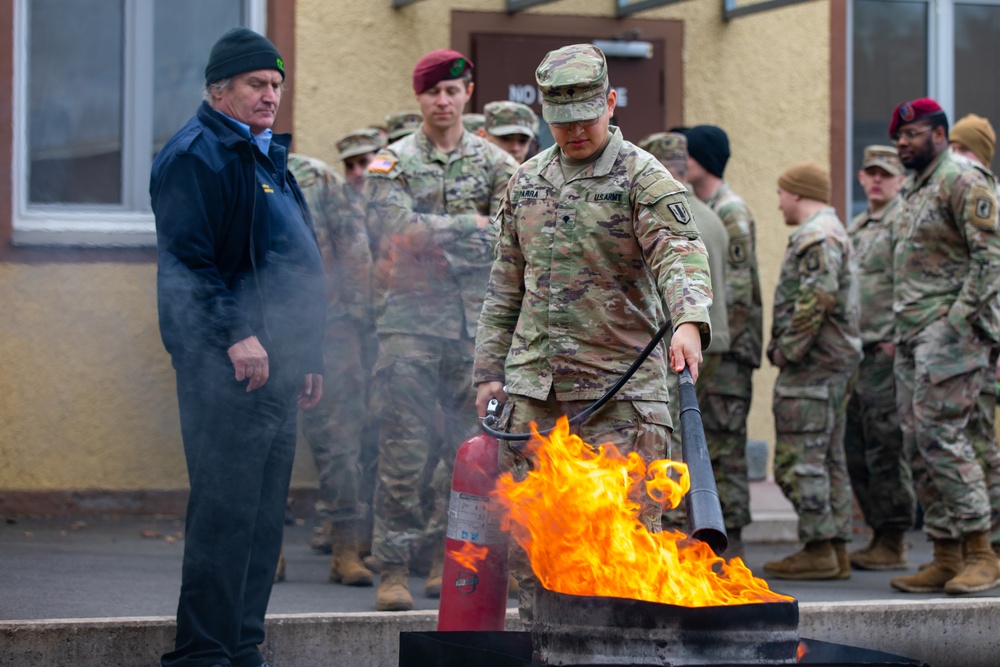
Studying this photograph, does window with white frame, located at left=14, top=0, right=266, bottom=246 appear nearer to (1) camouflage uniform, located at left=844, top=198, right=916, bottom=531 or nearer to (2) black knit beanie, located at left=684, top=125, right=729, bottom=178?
(2) black knit beanie, located at left=684, top=125, right=729, bottom=178

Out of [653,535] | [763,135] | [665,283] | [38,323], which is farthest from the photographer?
[763,135]

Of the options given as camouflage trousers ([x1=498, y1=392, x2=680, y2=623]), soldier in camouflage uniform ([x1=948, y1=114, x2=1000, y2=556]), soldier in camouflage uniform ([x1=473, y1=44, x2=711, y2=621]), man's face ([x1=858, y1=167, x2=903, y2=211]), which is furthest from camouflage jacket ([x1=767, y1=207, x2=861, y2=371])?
camouflage trousers ([x1=498, y1=392, x2=680, y2=623])

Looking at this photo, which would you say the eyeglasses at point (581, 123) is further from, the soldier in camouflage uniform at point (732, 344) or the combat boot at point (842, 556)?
the combat boot at point (842, 556)

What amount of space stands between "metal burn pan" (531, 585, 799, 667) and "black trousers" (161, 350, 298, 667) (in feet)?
5.25

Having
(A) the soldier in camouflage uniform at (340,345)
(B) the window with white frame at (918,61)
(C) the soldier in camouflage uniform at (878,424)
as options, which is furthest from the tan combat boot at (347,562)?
(B) the window with white frame at (918,61)

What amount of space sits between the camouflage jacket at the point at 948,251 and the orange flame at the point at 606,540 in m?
3.34

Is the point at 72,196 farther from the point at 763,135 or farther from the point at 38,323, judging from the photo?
the point at 763,135

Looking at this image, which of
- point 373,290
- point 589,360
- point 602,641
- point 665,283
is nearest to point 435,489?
point 373,290

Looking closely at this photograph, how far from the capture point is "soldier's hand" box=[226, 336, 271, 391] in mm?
4816

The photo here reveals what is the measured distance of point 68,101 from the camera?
352 inches

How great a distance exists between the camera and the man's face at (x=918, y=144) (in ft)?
23.9

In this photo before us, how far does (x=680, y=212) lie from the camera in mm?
4562

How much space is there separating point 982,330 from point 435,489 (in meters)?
2.91

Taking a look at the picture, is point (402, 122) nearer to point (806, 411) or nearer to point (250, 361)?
point (806, 411)
